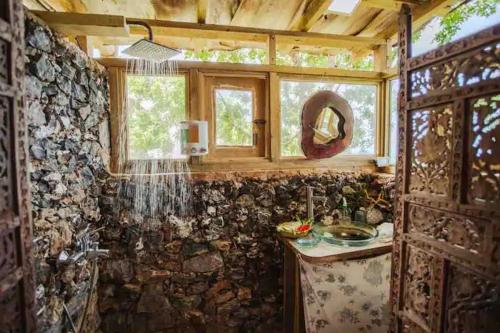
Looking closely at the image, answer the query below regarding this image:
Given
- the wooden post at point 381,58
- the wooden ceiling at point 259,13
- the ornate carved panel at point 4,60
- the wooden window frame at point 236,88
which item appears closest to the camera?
the ornate carved panel at point 4,60

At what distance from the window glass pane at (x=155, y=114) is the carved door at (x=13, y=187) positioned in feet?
3.05

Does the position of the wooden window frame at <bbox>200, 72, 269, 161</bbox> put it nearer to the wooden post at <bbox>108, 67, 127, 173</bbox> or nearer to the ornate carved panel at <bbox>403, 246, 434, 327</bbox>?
the wooden post at <bbox>108, 67, 127, 173</bbox>

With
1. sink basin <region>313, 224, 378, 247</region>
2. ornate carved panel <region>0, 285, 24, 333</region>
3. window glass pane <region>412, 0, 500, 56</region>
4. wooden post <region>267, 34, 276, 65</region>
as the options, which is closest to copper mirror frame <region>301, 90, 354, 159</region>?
wooden post <region>267, 34, 276, 65</region>

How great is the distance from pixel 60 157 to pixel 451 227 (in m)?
1.54

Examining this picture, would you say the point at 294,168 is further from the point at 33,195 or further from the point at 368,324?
the point at 33,195

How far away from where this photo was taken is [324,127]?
186cm

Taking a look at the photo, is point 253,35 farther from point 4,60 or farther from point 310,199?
point 4,60

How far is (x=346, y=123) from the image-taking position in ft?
5.89

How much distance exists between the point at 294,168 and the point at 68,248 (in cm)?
137

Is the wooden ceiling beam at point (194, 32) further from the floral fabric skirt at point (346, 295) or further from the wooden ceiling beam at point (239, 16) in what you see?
the floral fabric skirt at point (346, 295)

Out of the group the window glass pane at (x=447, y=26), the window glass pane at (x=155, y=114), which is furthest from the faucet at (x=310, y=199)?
the window glass pane at (x=447, y=26)

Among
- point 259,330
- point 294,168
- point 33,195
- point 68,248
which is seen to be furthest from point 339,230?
point 33,195

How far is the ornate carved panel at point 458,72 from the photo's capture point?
0.67 metres

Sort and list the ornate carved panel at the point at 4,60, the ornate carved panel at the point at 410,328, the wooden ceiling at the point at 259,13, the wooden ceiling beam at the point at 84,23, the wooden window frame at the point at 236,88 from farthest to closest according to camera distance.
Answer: the wooden window frame at the point at 236,88, the wooden ceiling at the point at 259,13, the wooden ceiling beam at the point at 84,23, the ornate carved panel at the point at 410,328, the ornate carved panel at the point at 4,60
